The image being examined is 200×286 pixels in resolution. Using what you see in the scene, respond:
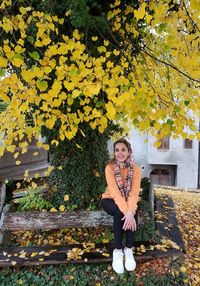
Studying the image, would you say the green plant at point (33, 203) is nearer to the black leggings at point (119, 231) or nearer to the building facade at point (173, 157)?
the black leggings at point (119, 231)

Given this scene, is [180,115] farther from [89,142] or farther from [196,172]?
[196,172]

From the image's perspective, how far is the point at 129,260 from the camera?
3.99m

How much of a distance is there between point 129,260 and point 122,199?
858 mm

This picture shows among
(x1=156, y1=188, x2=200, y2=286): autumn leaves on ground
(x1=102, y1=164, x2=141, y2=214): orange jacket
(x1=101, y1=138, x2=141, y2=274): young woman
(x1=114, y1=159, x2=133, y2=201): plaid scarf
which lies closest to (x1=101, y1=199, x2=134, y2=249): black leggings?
(x1=101, y1=138, x2=141, y2=274): young woman

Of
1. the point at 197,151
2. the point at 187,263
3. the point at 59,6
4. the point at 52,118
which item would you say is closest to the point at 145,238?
the point at 187,263

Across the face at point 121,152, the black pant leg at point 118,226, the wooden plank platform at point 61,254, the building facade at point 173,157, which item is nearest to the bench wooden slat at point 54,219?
the wooden plank platform at point 61,254

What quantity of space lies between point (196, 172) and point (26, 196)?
64.4ft

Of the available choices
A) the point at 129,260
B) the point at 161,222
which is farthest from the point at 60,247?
the point at 161,222

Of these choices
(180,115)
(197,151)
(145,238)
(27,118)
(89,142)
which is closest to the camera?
(180,115)

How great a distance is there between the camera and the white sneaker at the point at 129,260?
3.96 m

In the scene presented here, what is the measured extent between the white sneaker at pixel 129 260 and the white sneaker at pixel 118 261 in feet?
0.20

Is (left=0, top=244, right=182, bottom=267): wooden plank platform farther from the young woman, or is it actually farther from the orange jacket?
the orange jacket

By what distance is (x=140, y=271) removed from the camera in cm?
412

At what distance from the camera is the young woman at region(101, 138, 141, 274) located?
154 inches
